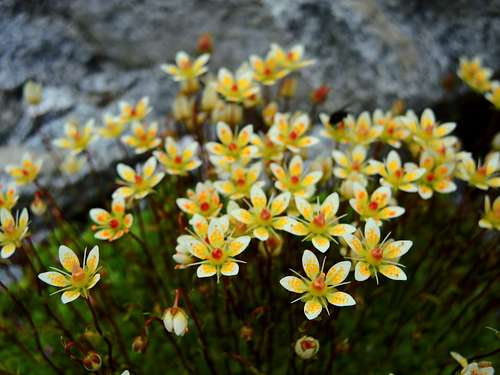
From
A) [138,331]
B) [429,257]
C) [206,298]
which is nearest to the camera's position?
[206,298]

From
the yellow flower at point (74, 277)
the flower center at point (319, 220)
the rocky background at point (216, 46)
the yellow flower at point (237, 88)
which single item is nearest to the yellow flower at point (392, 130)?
the yellow flower at point (237, 88)

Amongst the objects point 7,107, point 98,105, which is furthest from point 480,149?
point 7,107

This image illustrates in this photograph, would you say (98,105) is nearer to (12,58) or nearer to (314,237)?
(12,58)

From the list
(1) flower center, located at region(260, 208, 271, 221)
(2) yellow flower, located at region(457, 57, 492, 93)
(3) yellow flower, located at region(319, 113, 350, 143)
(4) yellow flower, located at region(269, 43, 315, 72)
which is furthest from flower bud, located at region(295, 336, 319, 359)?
(2) yellow flower, located at region(457, 57, 492, 93)

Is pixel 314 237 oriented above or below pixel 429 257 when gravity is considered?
above

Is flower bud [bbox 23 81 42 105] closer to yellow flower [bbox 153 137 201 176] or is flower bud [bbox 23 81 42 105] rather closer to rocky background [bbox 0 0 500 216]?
rocky background [bbox 0 0 500 216]

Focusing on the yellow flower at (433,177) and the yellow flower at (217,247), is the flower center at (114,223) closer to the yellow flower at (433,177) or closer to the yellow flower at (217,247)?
the yellow flower at (217,247)
